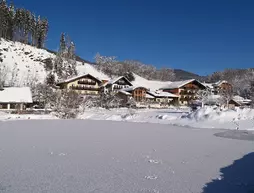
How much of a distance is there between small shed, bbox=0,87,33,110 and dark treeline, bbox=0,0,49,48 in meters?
38.0

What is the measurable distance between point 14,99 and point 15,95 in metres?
1.19

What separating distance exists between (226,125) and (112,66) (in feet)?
233

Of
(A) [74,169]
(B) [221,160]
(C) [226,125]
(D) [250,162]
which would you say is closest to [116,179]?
(A) [74,169]

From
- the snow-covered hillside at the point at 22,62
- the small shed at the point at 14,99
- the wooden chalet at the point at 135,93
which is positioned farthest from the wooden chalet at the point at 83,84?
the small shed at the point at 14,99

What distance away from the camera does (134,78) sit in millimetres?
90000

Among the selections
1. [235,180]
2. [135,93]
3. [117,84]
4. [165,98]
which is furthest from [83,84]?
[235,180]

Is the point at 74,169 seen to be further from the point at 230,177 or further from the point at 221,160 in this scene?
the point at 221,160

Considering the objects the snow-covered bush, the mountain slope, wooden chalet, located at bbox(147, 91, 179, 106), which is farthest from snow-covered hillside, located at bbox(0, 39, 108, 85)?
the mountain slope

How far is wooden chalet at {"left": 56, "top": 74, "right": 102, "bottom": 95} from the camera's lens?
6169 centimetres

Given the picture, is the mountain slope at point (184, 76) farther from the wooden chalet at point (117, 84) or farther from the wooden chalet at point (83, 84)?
the wooden chalet at point (83, 84)

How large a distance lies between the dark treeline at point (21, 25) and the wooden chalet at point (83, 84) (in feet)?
96.7

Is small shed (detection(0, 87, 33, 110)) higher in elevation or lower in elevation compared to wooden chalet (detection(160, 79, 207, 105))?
lower

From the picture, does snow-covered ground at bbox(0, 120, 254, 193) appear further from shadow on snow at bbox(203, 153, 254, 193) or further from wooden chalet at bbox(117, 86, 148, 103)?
wooden chalet at bbox(117, 86, 148, 103)

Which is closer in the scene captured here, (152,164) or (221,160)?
(152,164)
